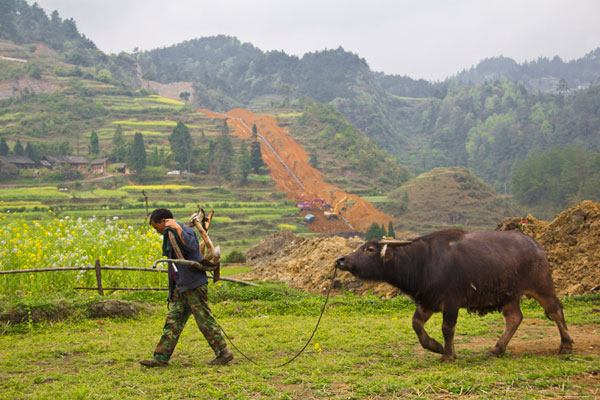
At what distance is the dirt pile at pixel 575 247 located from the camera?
1188 cm

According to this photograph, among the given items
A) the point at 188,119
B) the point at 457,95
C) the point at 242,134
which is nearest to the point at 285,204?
the point at 242,134

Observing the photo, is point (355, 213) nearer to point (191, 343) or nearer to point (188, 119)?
point (188, 119)

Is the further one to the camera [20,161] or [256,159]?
[256,159]

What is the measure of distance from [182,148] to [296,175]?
14.8 meters

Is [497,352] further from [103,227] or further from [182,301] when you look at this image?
[103,227]

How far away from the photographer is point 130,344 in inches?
328

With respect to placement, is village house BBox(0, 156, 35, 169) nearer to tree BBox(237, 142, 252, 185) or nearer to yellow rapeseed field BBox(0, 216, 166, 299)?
tree BBox(237, 142, 252, 185)

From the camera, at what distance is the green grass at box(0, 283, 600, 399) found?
5520 mm

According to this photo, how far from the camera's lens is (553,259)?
1279 centimetres

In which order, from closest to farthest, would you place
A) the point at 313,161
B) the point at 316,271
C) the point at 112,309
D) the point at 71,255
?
the point at 112,309 → the point at 71,255 → the point at 316,271 → the point at 313,161

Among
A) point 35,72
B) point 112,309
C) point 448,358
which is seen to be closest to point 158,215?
point 448,358

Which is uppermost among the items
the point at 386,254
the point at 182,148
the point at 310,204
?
the point at 386,254

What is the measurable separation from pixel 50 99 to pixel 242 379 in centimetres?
8377

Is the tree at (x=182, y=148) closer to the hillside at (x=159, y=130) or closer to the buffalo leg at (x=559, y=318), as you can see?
the hillside at (x=159, y=130)
